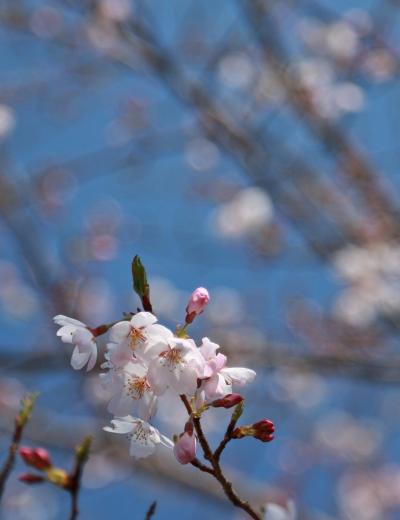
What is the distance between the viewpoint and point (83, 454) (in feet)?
2.88

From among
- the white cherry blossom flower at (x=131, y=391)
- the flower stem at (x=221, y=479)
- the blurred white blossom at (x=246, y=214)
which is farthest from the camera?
the blurred white blossom at (x=246, y=214)

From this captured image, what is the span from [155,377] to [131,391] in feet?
0.17

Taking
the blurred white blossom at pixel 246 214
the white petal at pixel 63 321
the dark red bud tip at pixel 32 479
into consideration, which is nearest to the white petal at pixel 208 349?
the white petal at pixel 63 321

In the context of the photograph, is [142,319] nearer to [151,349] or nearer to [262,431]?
[151,349]

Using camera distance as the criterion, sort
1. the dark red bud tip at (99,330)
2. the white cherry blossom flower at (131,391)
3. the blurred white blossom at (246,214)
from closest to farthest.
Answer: the white cherry blossom flower at (131,391)
the dark red bud tip at (99,330)
the blurred white blossom at (246,214)

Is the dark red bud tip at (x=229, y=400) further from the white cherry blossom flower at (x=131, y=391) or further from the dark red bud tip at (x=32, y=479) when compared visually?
the dark red bud tip at (x=32, y=479)

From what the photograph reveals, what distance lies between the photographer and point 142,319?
89 cm

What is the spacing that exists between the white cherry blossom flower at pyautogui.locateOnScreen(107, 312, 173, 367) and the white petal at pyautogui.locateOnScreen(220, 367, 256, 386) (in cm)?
10

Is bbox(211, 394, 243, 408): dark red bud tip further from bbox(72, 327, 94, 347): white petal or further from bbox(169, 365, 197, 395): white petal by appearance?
bbox(72, 327, 94, 347): white petal

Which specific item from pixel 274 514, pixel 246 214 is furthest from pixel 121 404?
pixel 246 214

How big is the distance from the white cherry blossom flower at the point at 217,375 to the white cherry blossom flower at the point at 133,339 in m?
0.07

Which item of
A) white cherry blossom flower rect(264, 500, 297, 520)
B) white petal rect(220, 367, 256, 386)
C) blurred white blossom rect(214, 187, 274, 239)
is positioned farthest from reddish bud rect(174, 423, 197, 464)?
blurred white blossom rect(214, 187, 274, 239)

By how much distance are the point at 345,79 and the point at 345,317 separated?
194 centimetres

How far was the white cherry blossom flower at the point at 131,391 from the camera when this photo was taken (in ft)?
3.05
